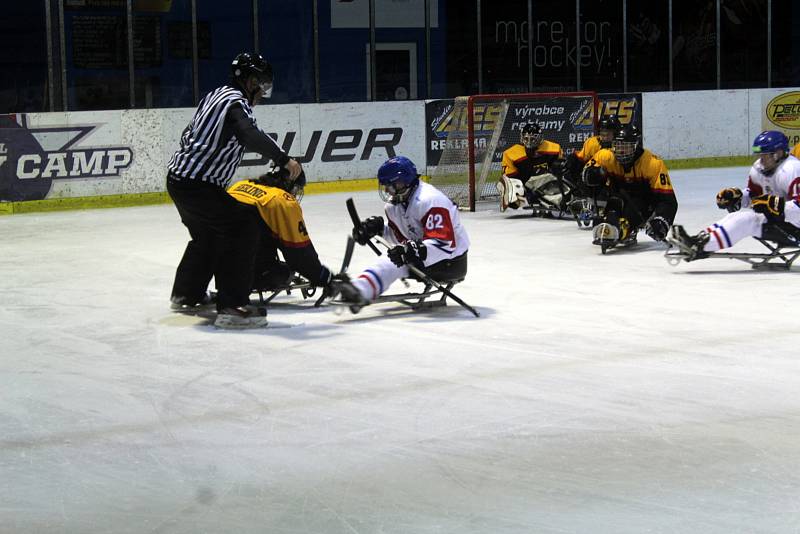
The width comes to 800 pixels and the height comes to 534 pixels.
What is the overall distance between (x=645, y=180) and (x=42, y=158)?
7073mm

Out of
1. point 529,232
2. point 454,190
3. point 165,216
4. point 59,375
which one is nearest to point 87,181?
point 165,216

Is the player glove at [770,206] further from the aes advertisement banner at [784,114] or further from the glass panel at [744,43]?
the glass panel at [744,43]

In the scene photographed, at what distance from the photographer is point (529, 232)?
1137 cm

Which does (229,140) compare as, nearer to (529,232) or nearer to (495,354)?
(495,354)

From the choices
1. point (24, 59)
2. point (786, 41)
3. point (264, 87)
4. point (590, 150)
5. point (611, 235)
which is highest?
point (786, 41)

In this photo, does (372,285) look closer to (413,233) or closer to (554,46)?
(413,233)

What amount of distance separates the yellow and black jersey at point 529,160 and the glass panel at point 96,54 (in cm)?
539

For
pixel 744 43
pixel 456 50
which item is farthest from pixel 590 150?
pixel 744 43

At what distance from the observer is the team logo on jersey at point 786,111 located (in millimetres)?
19172

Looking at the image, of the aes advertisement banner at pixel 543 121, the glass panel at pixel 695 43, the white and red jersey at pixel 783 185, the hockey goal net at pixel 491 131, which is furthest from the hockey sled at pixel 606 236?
the glass panel at pixel 695 43

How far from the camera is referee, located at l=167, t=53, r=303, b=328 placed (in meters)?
6.57

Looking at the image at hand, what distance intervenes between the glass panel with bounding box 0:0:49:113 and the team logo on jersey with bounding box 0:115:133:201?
126cm

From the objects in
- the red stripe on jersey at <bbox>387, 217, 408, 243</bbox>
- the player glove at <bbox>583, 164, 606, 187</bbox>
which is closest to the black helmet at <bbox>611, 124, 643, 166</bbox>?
the player glove at <bbox>583, 164, 606, 187</bbox>

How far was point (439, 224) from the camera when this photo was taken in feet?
22.8
